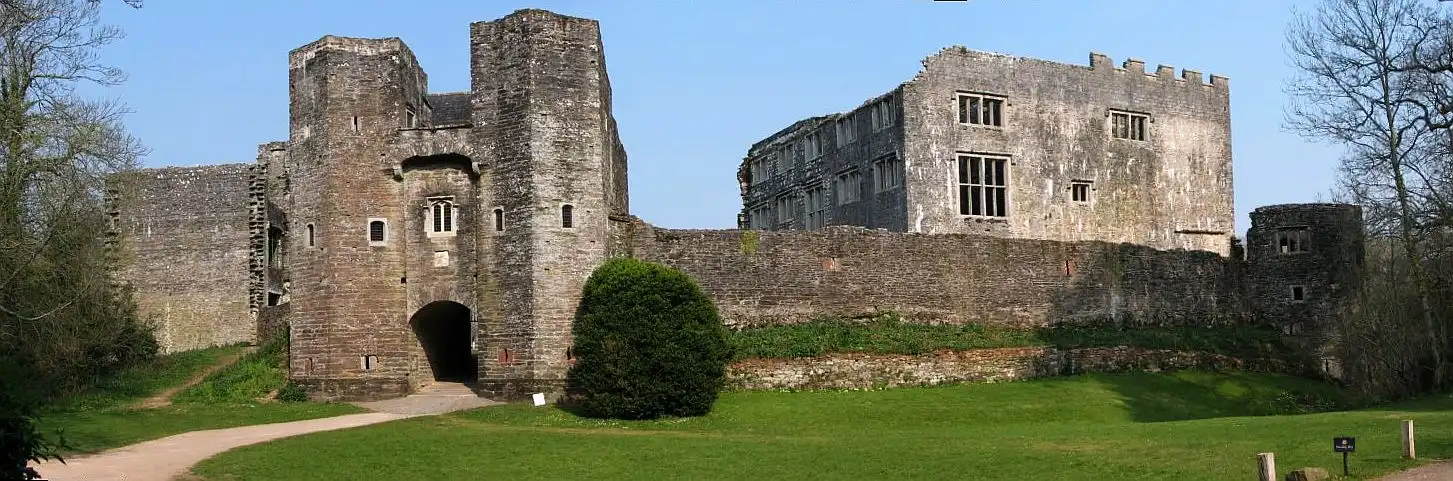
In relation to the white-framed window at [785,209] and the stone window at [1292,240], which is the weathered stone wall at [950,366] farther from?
the white-framed window at [785,209]

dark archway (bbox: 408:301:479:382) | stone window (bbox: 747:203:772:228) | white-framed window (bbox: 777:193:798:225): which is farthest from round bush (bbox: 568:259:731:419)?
stone window (bbox: 747:203:772:228)

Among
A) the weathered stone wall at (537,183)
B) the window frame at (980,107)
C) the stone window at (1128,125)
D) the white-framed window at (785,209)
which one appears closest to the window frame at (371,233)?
the weathered stone wall at (537,183)

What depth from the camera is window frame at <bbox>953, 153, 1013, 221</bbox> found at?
5066 centimetres

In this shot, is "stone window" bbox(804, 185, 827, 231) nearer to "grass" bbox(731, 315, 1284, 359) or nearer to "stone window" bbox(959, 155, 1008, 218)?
"stone window" bbox(959, 155, 1008, 218)

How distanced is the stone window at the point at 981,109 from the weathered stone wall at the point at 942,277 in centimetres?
746

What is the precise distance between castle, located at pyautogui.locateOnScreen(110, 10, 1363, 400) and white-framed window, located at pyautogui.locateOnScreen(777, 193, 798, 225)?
130 millimetres

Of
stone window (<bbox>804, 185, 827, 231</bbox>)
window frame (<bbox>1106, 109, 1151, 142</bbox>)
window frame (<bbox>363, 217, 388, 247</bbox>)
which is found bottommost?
window frame (<bbox>363, 217, 388, 247</bbox>)

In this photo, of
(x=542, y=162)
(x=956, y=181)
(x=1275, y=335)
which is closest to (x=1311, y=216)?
(x=1275, y=335)

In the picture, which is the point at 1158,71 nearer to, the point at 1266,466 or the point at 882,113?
the point at 882,113

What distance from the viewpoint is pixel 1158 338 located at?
43.9 m

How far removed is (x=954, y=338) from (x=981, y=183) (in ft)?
39.8

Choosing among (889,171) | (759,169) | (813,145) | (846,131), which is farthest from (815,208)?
(759,169)

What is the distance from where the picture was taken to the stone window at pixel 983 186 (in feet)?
167

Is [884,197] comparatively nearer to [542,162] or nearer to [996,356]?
[996,356]
